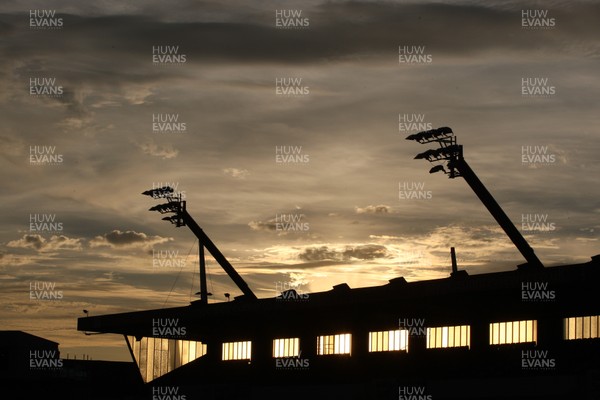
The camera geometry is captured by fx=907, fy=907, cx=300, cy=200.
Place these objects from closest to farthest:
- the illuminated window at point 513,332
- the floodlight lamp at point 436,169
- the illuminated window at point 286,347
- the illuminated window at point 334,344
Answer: the illuminated window at point 513,332, the floodlight lamp at point 436,169, the illuminated window at point 334,344, the illuminated window at point 286,347

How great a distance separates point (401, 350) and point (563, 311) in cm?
1200

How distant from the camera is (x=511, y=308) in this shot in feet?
174

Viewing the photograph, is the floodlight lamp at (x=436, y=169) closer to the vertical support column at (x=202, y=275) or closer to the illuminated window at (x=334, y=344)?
the illuminated window at (x=334, y=344)

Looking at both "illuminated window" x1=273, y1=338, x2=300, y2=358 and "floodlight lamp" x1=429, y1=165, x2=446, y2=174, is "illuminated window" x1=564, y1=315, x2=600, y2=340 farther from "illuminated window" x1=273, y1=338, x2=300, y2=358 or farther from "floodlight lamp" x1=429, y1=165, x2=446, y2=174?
"illuminated window" x1=273, y1=338, x2=300, y2=358

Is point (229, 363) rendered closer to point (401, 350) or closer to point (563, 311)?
point (401, 350)

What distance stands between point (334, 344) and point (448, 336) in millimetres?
9840

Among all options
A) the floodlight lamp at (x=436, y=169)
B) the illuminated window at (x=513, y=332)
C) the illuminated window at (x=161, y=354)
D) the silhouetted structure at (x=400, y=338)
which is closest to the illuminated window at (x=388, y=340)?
the silhouetted structure at (x=400, y=338)

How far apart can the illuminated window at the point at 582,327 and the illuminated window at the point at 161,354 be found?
113 feet

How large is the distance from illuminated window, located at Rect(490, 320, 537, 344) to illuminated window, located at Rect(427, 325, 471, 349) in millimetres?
A: 1990

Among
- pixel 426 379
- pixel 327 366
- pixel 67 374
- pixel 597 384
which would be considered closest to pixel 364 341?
pixel 327 366

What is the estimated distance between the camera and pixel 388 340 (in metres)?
59.9

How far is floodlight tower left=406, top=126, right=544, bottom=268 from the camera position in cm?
5712

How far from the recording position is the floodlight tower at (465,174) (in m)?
57.1

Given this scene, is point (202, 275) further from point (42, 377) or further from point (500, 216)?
point (500, 216)
